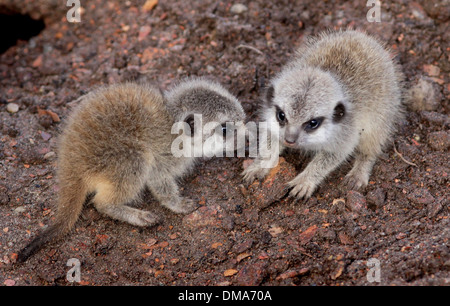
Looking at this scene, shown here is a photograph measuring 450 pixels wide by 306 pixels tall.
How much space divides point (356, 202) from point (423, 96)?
74.5 inches

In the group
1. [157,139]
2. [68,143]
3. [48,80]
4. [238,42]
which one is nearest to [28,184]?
[68,143]

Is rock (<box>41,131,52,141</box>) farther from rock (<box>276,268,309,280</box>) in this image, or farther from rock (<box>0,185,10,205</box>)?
rock (<box>276,268,309,280</box>)

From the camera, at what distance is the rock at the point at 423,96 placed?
590 centimetres

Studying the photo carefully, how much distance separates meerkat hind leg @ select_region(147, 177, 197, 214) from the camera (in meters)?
4.98

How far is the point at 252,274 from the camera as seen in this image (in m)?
4.16

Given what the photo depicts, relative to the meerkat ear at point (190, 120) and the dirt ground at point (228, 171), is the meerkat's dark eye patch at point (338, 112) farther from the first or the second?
the meerkat ear at point (190, 120)

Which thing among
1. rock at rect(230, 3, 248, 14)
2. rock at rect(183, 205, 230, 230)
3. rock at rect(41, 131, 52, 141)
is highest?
rock at rect(230, 3, 248, 14)

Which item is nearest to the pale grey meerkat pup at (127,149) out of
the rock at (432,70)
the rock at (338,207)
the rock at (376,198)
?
the rock at (338,207)

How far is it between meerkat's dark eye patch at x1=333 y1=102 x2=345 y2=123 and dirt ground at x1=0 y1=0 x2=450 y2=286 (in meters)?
0.73

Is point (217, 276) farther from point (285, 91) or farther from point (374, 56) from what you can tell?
point (374, 56)

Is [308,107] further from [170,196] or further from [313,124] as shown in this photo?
[170,196]

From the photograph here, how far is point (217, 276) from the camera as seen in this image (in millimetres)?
4262

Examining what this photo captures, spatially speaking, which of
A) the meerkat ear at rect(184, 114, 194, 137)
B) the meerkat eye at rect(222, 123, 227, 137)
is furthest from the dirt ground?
the meerkat ear at rect(184, 114, 194, 137)

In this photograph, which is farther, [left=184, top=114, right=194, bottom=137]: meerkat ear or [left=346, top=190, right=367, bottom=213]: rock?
[left=184, top=114, right=194, bottom=137]: meerkat ear
